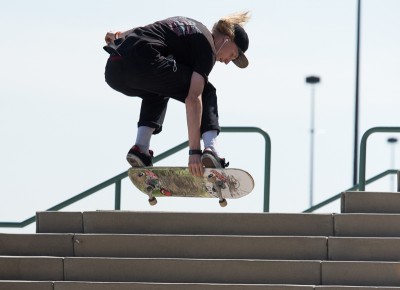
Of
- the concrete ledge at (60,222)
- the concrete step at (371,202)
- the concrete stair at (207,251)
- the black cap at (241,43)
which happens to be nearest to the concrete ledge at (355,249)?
the concrete stair at (207,251)

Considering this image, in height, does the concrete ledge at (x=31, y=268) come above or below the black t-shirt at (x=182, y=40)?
below

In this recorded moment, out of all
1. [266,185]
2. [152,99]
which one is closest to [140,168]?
[152,99]

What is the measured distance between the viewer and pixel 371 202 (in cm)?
1383

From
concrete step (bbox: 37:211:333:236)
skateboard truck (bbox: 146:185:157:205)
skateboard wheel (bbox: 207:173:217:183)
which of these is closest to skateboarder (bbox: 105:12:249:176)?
skateboard wheel (bbox: 207:173:217:183)

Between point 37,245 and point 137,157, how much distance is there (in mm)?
1440

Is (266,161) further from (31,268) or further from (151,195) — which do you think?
(31,268)

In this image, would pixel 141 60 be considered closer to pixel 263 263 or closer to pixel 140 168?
pixel 140 168

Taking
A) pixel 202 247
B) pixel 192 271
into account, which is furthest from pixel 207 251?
pixel 192 271

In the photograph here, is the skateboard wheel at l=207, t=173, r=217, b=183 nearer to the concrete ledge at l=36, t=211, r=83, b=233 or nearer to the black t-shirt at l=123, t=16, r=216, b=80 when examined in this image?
the black t-shirt at l=123, t=16, r=216, b=80

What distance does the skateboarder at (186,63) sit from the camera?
480 inches

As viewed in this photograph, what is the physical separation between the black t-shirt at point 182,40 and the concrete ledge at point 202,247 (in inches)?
75.7

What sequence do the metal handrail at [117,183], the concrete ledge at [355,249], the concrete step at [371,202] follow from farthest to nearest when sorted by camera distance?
the metal handrail at [117,183], the concrete step at [371,202], the concrete ledge at [355,249]

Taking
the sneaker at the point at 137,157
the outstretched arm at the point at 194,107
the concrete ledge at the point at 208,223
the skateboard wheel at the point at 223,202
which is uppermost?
the outstretched arm at the point at 194,107

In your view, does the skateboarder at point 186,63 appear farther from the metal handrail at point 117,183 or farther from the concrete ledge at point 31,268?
the metal handrail at point 117,183
